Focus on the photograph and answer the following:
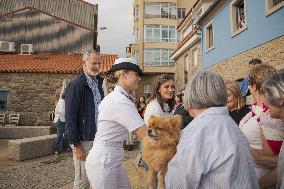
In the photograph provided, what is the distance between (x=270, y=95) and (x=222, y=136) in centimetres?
57

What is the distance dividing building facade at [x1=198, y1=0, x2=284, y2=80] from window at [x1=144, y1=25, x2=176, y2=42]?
953 inches

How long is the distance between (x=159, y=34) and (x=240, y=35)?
3030 cm

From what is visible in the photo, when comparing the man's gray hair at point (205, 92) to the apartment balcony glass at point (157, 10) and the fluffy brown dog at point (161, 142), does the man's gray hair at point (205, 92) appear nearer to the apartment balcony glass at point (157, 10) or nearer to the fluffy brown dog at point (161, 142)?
the fluffy brown dog at point (161, 142)

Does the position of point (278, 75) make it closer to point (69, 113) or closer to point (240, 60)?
point (69, 113)

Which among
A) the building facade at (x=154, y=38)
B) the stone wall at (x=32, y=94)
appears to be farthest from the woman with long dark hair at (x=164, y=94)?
the building facade at (x=154, y=38)

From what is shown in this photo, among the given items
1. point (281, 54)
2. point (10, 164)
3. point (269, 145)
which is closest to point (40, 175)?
point (10, 164)

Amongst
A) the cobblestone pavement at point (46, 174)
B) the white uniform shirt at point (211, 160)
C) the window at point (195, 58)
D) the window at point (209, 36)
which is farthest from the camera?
the window at point (195, 58)

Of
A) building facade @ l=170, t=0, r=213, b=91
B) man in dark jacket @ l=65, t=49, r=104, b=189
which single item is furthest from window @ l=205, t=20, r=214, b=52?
man in dark jacket @ l=65, t=49, r=104, b=189

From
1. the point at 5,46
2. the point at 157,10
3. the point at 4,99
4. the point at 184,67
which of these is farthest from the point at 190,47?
the point at 157,10

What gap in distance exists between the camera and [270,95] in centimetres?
209

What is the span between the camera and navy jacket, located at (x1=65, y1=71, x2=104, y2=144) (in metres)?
3.94

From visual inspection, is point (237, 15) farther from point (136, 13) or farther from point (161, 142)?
point (136, 13)

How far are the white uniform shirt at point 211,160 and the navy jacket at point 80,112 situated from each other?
2.31 meters

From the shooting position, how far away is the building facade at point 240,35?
10844mm
